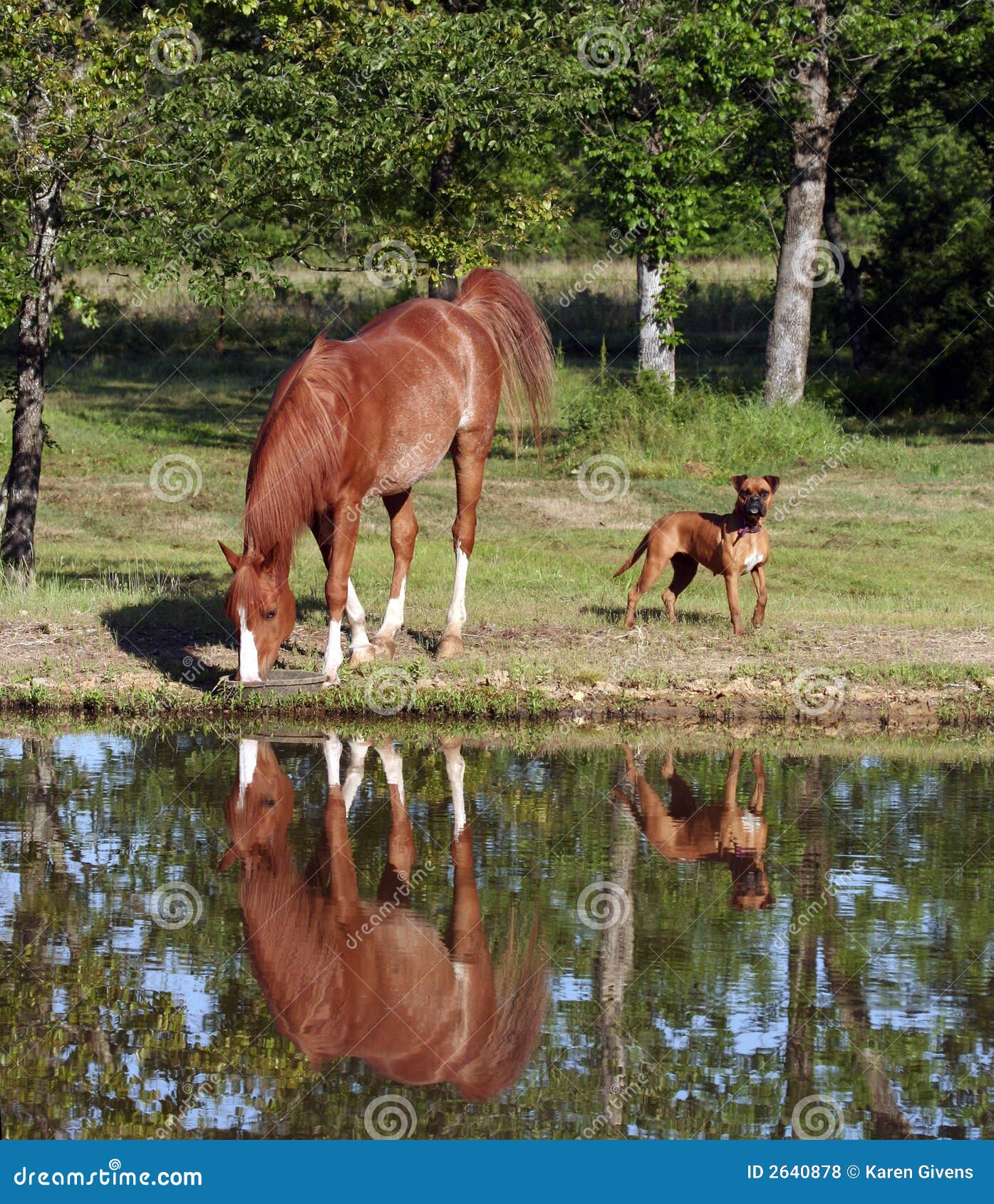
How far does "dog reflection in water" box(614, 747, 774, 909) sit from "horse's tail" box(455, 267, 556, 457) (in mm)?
5070

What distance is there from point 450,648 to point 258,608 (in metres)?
2.26

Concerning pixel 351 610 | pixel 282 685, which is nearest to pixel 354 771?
pixel 282 685

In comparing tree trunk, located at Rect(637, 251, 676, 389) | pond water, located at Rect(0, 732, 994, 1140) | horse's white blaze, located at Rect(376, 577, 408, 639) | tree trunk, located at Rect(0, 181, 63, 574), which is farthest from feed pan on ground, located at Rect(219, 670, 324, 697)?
tree trunk, located at Rect(637, 251, 676, 389)

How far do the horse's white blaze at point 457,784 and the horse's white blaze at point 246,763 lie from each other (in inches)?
45.3

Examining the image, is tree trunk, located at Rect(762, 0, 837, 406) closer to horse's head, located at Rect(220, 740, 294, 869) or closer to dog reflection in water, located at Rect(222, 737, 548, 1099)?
horse's head, located at Rect(220, 740, 294, 869)

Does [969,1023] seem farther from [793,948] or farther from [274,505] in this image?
[274,505]

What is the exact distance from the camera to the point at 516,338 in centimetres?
1450

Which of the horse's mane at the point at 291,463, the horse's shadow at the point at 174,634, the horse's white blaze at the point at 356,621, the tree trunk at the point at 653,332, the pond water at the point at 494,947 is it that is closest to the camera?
the pond water at the point at 494,947

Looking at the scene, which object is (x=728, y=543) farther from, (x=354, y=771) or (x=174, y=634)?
(x=174, y=634)

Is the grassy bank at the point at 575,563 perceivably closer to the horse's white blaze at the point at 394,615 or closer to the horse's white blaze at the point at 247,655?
the horse's white blaze at the point at 394,615

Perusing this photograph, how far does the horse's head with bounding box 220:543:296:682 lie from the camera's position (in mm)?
11039

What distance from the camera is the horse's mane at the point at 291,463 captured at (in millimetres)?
11203

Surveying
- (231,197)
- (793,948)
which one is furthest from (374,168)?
(793,948)

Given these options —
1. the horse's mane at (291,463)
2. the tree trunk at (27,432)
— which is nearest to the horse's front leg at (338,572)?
the horse's mane at (291,463)
